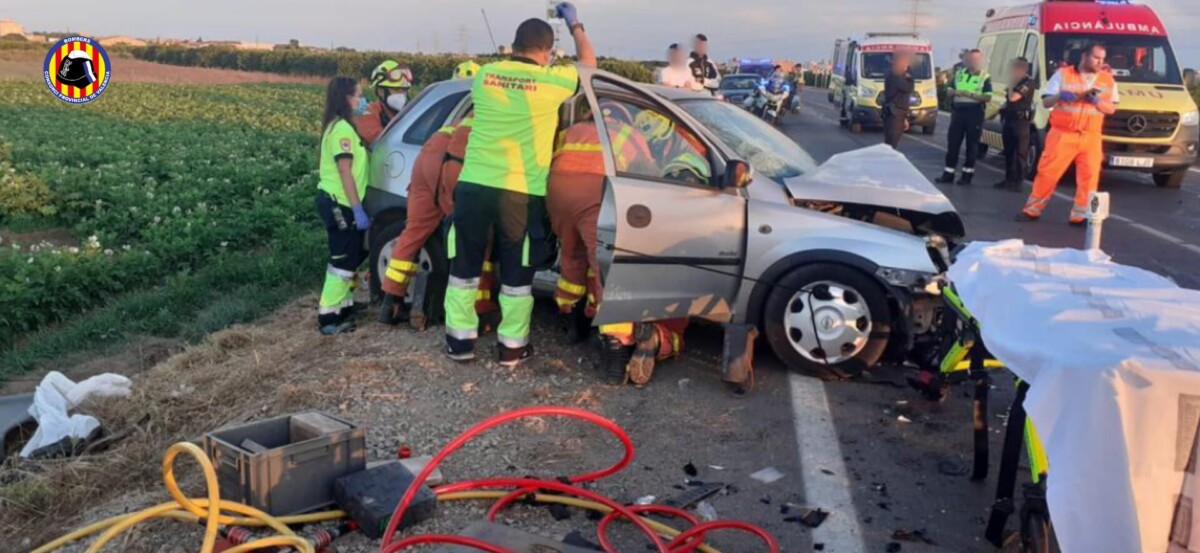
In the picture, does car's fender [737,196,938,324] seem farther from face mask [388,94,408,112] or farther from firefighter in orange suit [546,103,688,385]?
face mask [388,94,408,112]

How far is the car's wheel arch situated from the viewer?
5.57 metres

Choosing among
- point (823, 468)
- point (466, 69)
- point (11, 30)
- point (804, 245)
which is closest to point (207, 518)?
point (823, 468)

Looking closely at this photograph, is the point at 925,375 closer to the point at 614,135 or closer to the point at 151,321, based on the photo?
the point at 614,135

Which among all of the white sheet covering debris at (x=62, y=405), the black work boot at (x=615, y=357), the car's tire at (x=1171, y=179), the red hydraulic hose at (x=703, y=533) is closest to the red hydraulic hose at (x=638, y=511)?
the red hydraulic hose at (x=703, y=533)

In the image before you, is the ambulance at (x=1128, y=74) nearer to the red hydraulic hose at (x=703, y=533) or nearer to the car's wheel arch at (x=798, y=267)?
the car's wheel arch at (x=798, y=267)

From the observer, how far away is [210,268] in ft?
31.8

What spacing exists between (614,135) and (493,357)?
154cm

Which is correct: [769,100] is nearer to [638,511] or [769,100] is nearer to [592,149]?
[592,149]

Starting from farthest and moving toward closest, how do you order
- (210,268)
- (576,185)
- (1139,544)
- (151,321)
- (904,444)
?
(210,268) → (151,321) → (576,185) → (904,444) → (1139,544)

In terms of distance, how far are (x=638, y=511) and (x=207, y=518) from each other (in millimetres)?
1631

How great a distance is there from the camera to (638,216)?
558 cm

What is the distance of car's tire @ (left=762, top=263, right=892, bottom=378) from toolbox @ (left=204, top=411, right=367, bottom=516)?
2611mm

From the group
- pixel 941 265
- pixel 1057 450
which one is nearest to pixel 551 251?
pixel 941 265

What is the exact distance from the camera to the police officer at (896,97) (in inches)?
567
